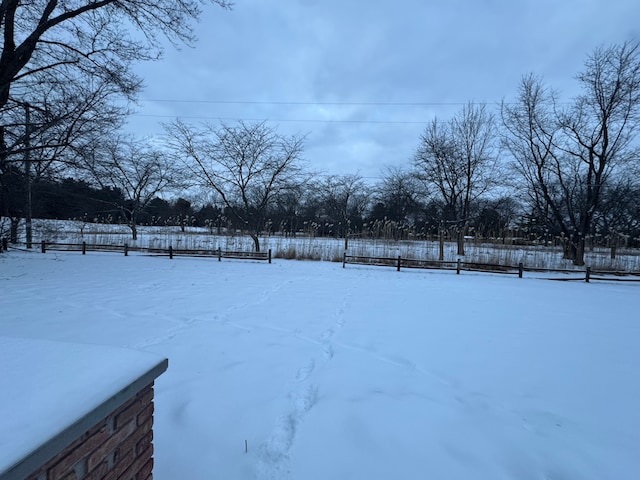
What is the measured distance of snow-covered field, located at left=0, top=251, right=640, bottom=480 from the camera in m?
2.19

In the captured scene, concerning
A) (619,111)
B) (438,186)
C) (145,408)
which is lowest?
(145,408)

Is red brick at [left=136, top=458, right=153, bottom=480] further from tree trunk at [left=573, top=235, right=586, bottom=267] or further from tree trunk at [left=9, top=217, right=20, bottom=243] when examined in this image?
tree trunk at [left=9, top=217, right=20, bottom=243]

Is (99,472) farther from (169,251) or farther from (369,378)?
(169,251)

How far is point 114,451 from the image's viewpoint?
54.5 inches

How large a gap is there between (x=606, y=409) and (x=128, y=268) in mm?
12512

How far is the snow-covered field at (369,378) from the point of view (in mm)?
2191

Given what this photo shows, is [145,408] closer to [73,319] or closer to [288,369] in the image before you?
[288,369]

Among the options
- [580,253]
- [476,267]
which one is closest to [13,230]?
[476,267]

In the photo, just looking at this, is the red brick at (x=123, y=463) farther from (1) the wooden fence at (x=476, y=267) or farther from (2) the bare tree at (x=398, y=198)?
(2) the bare tree at (x=398, y=198)

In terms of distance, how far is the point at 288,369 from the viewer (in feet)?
11.4


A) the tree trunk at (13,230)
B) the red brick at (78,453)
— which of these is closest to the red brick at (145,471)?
the red brick at (78,453)

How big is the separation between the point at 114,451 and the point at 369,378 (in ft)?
8.19

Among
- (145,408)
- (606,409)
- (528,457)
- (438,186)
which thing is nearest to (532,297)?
(606,409)

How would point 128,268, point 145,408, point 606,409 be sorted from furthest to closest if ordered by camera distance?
point 128,268
point 606,409
point 145,408
